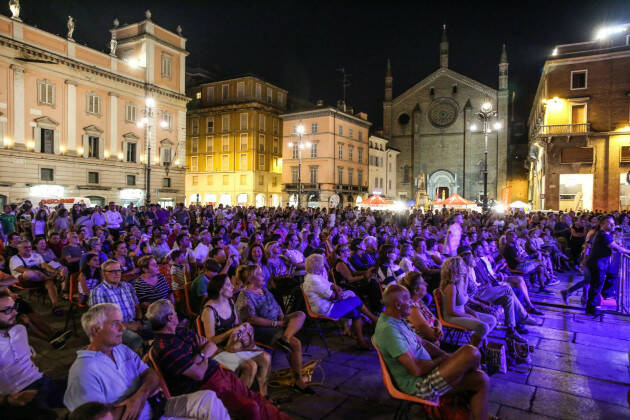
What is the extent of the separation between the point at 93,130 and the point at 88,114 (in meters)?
1.18

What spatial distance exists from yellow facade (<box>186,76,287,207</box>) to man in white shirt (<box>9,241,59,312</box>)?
35.9 meters

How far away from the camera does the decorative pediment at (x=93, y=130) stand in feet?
94.1

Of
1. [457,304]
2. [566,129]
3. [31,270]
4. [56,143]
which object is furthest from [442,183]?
[31,270]

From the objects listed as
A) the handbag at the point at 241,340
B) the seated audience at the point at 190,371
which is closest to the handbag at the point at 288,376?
the handbag at the point at 241,340

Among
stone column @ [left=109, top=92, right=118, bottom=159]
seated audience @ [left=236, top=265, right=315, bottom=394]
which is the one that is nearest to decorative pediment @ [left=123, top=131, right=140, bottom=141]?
stone column @ [left=109, top=92, right=118, bottom=159]

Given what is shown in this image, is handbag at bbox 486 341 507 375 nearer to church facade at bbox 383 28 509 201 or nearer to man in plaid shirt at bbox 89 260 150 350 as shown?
man in plaid shirt at bbox 89 260 150 350

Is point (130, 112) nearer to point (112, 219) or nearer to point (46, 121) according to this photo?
point (46, 121)

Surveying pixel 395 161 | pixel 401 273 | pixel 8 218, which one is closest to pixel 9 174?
pixel 8 218

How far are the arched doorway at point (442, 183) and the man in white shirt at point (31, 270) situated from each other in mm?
44457

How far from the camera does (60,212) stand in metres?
12.1

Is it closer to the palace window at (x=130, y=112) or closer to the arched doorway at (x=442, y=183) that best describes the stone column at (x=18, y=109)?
the palace window at (x=130, y=112)

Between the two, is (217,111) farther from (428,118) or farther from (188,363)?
(188,363)

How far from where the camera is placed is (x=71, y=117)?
90.9 feet

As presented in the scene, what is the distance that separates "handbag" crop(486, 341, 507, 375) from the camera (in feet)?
15.1
